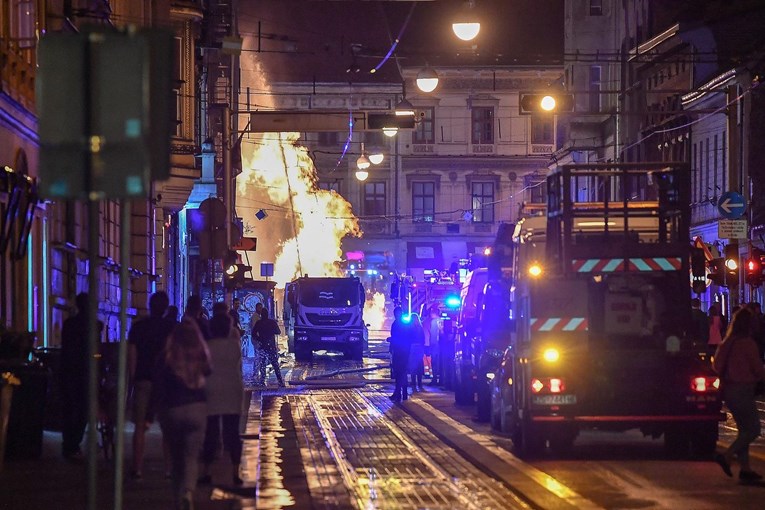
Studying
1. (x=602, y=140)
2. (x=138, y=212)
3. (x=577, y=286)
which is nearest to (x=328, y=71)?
(x=602, y=140)

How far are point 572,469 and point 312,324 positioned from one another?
4347 centimetres

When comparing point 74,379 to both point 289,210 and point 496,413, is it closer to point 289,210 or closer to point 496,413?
point 496,413

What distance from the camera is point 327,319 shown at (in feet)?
200

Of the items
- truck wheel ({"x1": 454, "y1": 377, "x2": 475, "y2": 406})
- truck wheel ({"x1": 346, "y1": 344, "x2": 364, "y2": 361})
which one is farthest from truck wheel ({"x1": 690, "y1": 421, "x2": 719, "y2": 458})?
truck wheel ({"x1": 346, "y1": 344, "x2": 364, "y2": 361})

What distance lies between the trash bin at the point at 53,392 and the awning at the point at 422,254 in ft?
237

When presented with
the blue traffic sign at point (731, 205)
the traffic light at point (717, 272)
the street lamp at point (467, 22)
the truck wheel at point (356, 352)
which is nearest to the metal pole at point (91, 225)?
the street lamp at point (467, 22)

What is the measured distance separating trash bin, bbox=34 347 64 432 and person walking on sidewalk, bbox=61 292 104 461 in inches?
93.5

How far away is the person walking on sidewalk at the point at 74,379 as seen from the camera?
18234 millimetres

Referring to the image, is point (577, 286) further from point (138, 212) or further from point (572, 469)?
point (138, 212)

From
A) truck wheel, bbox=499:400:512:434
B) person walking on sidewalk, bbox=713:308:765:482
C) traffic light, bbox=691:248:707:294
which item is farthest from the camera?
truck wheel, bbox=499:400:512:434

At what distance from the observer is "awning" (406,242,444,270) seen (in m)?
95.2

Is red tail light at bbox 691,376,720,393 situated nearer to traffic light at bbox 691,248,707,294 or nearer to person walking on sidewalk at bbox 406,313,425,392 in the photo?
traffic light at bbox 691,248,707,294

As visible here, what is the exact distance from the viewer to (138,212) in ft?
118

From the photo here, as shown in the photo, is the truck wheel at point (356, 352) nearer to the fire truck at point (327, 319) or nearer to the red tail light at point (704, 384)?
the fire truck at point (327, 319)
